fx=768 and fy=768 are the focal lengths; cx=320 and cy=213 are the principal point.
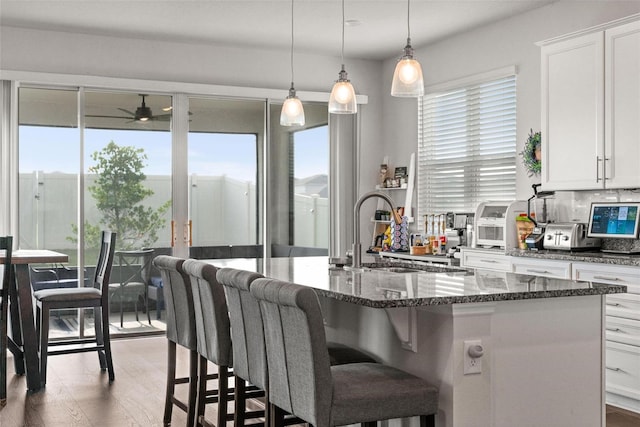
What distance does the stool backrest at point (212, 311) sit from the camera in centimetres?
335

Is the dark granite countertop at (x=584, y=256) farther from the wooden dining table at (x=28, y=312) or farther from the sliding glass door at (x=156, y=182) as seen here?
the wooden dining table at (x=28, y=312)

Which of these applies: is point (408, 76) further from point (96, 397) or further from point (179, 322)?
point (96, 397)

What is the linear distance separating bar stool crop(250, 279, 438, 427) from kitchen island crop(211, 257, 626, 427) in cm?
14

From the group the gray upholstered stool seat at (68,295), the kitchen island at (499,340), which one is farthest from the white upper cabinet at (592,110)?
the gray upholstered stool seat at (68,295)

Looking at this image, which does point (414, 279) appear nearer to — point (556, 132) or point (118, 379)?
point (556, 132)

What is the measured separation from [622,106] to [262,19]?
9.74 feet

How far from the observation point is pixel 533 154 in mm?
5855

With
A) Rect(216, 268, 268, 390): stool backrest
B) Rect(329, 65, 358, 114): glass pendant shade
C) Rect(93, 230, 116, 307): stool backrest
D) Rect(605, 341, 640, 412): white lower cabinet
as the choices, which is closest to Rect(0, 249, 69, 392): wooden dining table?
Rect(93, 230, 116, 307): stool backrest

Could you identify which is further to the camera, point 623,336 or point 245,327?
point 623,336

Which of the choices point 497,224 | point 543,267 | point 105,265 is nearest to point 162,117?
point 105,265

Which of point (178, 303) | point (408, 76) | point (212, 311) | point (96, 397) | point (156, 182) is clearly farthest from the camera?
point (156, 182)

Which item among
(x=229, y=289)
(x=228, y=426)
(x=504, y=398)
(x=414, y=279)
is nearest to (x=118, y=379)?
(x=228, y=426)

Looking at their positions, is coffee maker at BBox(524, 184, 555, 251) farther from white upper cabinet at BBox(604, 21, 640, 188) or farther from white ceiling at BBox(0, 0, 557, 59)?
white ceiling at BBox(0, 0, 557, 59)

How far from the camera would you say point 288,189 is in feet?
25.1
